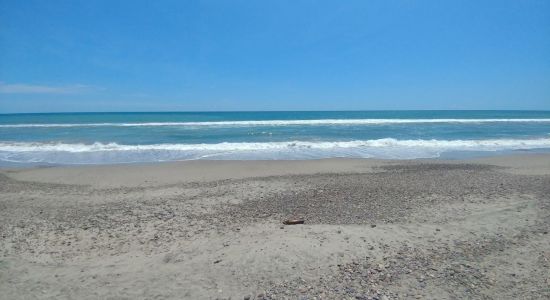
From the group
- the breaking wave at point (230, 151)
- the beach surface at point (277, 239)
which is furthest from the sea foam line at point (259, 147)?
the beach surface at point (277, 239)

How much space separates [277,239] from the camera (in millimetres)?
4559

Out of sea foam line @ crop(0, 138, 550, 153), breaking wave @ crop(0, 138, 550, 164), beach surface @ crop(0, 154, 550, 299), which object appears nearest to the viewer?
beach surface @ crop(0, 154, 550, 299)

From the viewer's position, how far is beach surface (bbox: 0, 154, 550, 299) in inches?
139

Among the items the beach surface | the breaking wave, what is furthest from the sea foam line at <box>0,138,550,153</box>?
the beach surface

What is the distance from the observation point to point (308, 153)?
50.1 ft

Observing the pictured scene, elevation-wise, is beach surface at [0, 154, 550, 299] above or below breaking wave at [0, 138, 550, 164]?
below

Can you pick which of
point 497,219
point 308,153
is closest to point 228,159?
point 308,153

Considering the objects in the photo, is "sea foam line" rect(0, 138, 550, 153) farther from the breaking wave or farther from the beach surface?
the beach surface

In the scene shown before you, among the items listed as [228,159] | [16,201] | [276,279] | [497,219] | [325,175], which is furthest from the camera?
[228,159]

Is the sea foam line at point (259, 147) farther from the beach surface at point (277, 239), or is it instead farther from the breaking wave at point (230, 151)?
the beach surface at point (277, 239)

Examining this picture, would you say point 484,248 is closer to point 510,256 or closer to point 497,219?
point 510,256

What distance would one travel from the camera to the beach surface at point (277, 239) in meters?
3.54

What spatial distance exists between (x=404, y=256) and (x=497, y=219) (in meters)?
2.56

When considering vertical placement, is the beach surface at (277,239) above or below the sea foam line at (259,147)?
below
